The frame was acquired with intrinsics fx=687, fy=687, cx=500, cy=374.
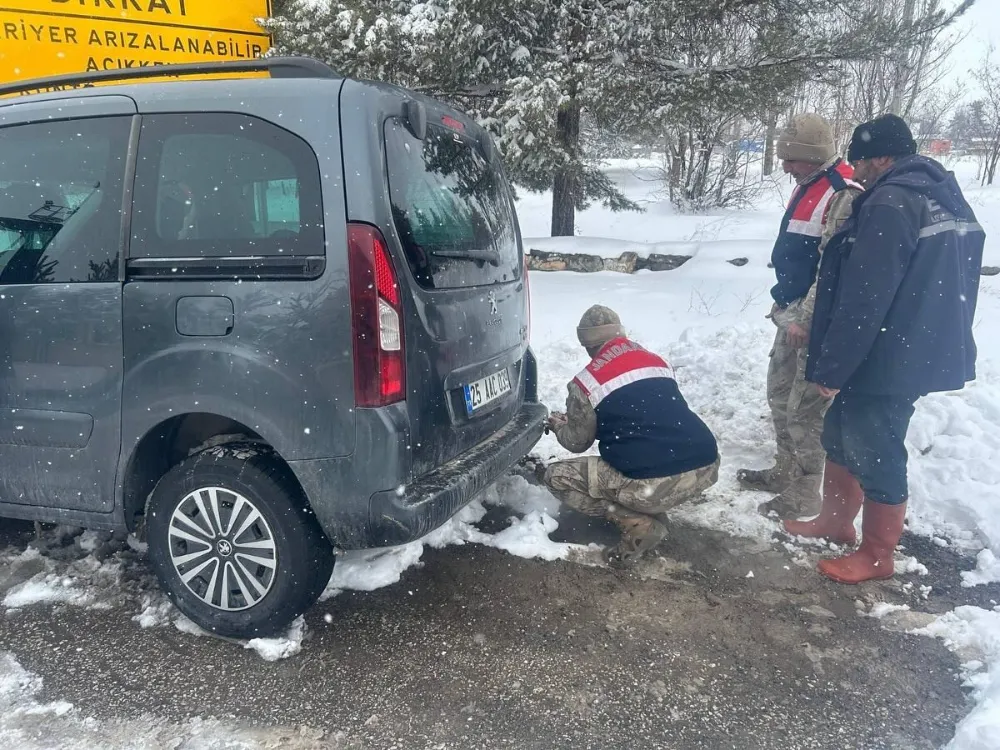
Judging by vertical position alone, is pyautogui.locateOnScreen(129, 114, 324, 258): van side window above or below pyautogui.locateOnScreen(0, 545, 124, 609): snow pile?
above

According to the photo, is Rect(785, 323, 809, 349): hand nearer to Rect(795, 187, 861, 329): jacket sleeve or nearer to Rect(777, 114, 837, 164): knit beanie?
Rect(795, 187, 861, 329): jacket sleeve

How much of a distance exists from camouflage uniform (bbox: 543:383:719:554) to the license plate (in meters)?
0.49

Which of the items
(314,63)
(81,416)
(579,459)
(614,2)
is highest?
(614,2)

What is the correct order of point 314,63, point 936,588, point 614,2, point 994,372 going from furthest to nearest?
point 614,2 < point 994,372 < point 936,588 < point 314,63

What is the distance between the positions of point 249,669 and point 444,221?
1.86 m

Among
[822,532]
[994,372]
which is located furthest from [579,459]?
[994,372]

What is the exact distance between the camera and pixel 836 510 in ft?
11.6

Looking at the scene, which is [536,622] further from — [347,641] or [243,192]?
[243,192]

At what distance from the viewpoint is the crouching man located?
328cm

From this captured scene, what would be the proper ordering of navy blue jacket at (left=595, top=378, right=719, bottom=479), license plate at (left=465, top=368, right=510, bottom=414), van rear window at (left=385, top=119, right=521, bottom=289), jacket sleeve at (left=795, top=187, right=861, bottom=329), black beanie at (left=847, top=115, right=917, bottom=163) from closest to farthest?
van rear window at (left=385, top=119, right=521, bottom=289), license plate at (left=465, top=368, right=510, bottom=414), black beanie at (left=847, top=115, right=917, bottom=163), navy blue jacket at (left=595, top=378, right=719, bottom=479), jacket sleeve at (left=795, top=187, right=861, bottom=329)

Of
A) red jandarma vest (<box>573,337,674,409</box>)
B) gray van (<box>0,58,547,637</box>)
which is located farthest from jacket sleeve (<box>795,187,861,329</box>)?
gray van (<box>0,58,547,637</box>)

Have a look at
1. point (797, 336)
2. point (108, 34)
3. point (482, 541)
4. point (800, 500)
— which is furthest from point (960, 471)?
point (108, 34)

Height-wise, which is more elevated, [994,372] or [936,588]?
[994,372]

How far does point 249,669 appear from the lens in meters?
2.56
